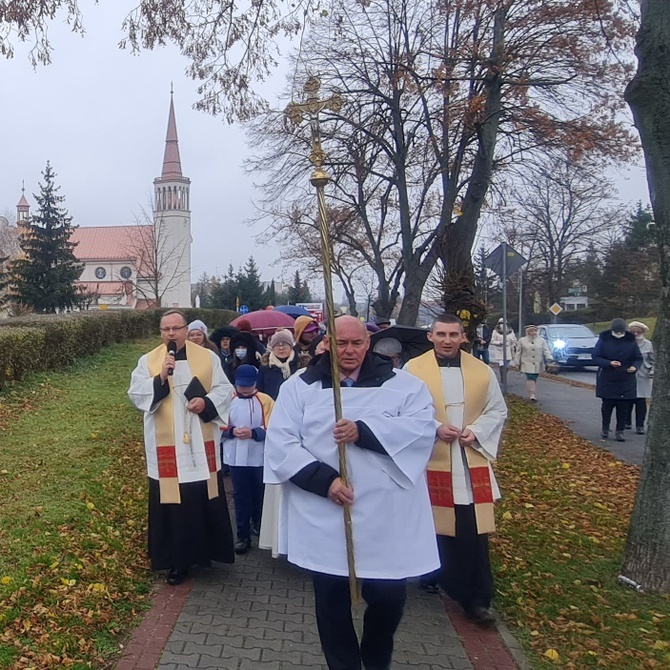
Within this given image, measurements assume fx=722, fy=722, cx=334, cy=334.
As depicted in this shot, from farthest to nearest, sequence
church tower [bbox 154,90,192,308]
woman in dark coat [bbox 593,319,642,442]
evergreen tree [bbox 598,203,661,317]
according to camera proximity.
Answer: church tower [bbox 154,90,192,308] → evergreen tree [bbox 598,203,661,317] → woman in dark coat [bbox 593,319,642,442]

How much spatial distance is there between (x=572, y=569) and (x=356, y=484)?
109 inches

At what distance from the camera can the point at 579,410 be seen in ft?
44.8

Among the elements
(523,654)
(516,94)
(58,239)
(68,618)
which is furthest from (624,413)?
(58,239)

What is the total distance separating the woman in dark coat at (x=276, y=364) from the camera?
679 cm

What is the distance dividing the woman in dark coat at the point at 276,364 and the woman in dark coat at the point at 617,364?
525 centimetres

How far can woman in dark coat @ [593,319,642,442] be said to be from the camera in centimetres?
1013

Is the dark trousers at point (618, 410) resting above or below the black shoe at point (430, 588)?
A: above

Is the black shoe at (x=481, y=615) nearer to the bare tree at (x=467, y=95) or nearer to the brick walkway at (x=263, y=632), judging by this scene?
the brick walkway at (x=263, y=632)

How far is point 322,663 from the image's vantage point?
4.00 metres

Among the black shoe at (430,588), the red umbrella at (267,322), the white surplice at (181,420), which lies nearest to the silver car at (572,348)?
the red umbrella at (267,322)

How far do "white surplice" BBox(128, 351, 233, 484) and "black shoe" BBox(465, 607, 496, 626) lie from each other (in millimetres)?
1984

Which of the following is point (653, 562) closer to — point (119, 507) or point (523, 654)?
point (523, 654)

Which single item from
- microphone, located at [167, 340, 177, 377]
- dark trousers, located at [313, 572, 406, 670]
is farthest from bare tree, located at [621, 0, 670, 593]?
microphone, located at [167, 340, 177, 377]

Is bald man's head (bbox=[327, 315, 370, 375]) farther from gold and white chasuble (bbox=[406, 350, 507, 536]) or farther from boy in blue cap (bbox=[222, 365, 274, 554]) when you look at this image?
boy in blue cap (bbox=[222, 365, 274, 554])
